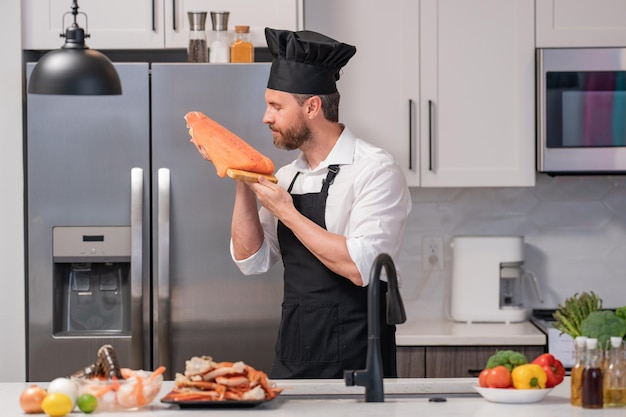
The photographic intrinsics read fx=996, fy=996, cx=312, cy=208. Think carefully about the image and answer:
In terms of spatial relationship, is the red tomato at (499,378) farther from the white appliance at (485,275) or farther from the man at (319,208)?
the white appliance at (485,275)

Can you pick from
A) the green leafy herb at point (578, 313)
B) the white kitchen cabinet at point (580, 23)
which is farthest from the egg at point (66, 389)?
the white kitchen cabinet at point (580, 23)

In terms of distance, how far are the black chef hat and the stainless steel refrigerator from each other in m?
0.58

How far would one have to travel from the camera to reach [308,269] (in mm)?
2826

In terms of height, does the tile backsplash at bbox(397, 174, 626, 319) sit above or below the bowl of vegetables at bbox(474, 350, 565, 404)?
above

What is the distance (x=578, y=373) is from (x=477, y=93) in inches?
74.1

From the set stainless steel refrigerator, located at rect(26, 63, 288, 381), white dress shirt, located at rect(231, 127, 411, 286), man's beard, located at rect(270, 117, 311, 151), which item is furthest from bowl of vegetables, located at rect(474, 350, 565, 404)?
stainless steel refrigerator, located at rect(26, 63, 288, 381)

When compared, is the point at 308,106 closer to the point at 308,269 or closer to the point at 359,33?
the point at 308,269

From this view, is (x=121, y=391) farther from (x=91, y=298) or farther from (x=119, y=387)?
(x=91, y=298)

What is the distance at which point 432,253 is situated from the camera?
13.5ft

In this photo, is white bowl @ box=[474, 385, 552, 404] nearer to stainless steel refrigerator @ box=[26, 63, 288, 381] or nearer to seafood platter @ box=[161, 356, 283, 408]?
seafood platter @ box=[161, 356, 283, 408]

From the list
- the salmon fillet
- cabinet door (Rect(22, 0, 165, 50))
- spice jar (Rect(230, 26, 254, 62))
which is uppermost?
cabinet door (Rect(22, 0, 165, 50))

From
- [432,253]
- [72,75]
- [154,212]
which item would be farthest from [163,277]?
[432,253]

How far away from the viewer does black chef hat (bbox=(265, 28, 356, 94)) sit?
110 inches

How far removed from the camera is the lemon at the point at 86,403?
6.66 feet
